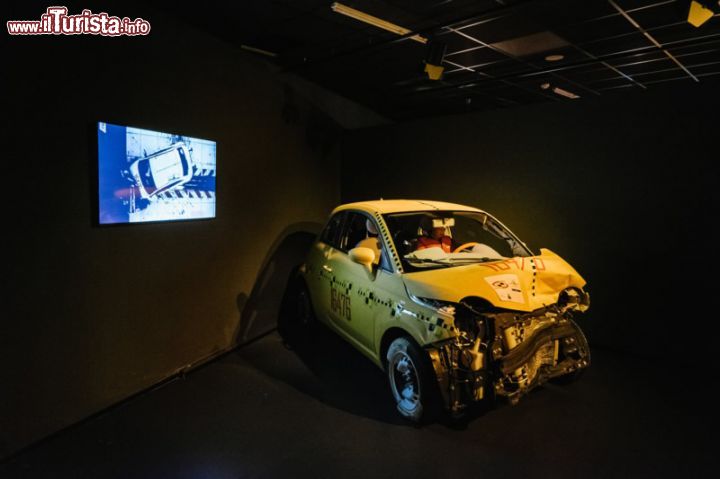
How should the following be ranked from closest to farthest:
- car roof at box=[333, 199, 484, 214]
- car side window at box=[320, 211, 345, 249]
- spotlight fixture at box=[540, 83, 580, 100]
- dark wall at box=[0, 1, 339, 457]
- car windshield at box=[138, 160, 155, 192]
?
dark wall at box=[0, 1, 339, 457], car windshield at box=[138, 160, 155, 192], car roof at box=[333, 199, 484, 214], car side window at box=[320, 211, 345, 249], spotlight fixture at box=[540, 83, 580, 100]

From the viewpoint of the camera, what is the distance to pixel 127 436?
10.2 ft

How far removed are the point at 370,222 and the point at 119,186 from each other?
2152 millimetres

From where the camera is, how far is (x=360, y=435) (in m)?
3.17

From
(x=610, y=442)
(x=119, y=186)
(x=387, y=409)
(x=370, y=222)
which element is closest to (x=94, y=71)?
(x=119, y=186)

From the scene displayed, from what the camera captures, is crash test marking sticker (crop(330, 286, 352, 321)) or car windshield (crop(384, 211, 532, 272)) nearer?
car windshield (crop(384, 211, 532, 272))

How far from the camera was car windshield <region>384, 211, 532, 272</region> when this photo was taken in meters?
3.61

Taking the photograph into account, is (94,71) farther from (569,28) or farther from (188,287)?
(569,28)

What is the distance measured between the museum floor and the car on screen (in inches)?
71.4

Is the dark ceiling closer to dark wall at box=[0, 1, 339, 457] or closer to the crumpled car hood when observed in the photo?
dark wall at box=[0, 1, 339, 457]

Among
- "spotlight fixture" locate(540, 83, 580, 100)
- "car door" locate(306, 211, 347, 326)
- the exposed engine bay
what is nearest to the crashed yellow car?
the exposed engine bay

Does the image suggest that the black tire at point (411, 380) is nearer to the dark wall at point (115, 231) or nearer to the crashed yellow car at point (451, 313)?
the crashed yellow car at point (451, 313)

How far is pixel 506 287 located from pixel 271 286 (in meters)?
3.29

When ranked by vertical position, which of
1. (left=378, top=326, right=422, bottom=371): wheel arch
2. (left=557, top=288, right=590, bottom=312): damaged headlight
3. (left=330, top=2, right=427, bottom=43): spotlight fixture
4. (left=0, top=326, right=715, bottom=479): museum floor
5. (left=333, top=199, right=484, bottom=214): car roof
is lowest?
(left=0, top=326, right=715, bottom=479): museum floor

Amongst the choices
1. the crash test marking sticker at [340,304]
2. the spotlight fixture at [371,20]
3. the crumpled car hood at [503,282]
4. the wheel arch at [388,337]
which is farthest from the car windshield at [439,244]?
the spotlight fixture at [371,20]
